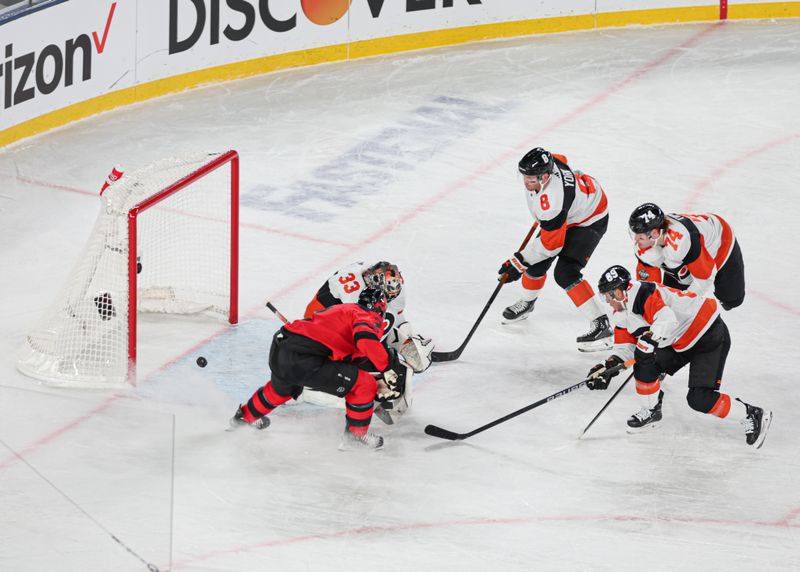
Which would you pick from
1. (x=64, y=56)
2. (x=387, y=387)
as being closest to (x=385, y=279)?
(x=387, y=387)

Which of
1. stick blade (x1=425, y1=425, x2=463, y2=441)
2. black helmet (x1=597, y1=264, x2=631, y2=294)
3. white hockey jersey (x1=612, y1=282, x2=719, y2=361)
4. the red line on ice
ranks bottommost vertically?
the red line on ice

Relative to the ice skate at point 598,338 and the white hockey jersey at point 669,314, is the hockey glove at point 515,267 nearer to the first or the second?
the ice skate at point 598,338

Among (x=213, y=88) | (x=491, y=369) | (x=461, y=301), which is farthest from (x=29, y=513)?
(x=213, y=88)

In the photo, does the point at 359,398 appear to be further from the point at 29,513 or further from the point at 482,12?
the point at 482,12

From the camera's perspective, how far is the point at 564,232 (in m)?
6.44

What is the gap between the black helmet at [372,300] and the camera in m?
5.52

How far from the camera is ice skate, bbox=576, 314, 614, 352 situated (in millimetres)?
6574

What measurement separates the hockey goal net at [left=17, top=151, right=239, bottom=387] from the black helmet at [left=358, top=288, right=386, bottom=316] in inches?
42.3

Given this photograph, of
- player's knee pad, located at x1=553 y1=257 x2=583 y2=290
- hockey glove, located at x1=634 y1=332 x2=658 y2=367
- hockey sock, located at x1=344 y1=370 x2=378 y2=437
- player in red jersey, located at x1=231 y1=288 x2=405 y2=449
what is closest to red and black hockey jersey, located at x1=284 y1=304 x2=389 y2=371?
player in red jersey, located at x1=231 y1=288 x2=405 y2=449

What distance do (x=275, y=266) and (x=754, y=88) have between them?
3841mm

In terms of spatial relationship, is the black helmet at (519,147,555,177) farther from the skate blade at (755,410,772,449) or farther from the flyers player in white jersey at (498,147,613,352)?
the skate blade at (755,410,772,449)

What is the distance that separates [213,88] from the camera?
9469mm

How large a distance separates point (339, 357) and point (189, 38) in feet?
14.0

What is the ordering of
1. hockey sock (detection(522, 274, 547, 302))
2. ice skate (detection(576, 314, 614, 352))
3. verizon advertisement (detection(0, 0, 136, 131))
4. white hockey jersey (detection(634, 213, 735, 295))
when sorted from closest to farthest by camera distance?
white hockey jersey (detection(634, 213, 735, 295)), ice skate (detection(576, 314, 614, 352)), hockey sock (detection(522, 274, 547, 302)), verizon advertisement (detection(0, 0, 136, 131))
